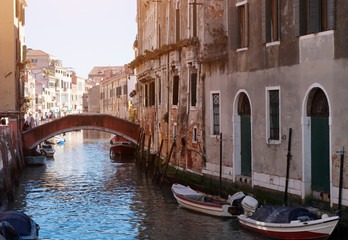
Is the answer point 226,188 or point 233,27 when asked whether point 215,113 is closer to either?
point 226,188

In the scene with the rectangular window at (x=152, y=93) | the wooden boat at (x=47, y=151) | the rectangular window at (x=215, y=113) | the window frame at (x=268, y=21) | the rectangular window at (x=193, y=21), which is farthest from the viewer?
the wooden boat at (x=47, y=151)

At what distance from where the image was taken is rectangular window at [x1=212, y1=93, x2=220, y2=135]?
18.4 m

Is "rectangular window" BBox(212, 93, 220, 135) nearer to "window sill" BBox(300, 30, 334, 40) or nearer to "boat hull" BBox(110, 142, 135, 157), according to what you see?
"window sill" BBox(300, 30, 334, 40)

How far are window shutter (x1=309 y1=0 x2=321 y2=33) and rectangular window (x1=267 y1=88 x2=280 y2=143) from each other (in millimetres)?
1983

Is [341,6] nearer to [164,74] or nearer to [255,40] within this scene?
[255,40]

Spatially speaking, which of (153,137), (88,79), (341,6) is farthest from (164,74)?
(88,79)

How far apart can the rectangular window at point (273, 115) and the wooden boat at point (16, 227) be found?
19.7 feet

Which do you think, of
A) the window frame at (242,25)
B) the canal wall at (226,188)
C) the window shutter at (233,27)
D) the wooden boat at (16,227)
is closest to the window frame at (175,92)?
the canal wall at (226,188)

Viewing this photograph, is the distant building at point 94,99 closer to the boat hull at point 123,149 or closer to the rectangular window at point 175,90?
the boat hull at point 123,149

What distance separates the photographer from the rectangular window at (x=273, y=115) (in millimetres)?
14773

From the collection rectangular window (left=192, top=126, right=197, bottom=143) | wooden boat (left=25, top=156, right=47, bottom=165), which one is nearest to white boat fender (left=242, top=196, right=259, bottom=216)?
rectangular window (left=192, top=126, right=197, bottom=143)

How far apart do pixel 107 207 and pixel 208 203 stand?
155 inches

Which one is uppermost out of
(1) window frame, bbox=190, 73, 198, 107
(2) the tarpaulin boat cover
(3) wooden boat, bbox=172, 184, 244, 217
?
(1) window frame, bbox=190, 73, 198, 107

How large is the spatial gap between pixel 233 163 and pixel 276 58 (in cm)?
377
